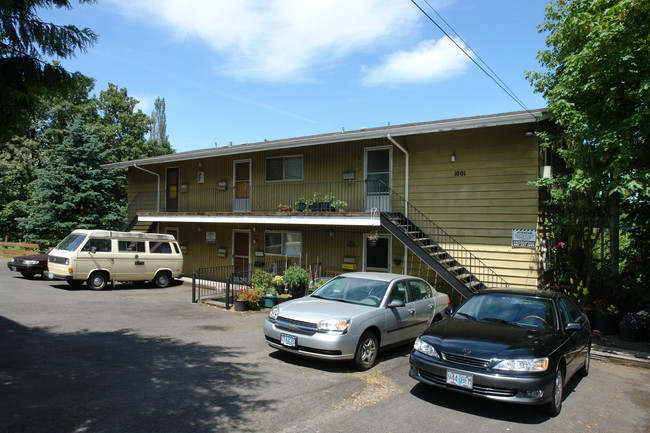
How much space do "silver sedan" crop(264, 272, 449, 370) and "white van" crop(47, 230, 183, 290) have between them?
9.99 m

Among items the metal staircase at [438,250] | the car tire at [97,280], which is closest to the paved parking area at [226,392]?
the metal staircase at [438,250]

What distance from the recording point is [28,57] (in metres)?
5.49

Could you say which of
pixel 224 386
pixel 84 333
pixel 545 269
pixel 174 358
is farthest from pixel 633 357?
pixel 84 333

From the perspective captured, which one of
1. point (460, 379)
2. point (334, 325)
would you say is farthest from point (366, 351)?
point (460, 379)

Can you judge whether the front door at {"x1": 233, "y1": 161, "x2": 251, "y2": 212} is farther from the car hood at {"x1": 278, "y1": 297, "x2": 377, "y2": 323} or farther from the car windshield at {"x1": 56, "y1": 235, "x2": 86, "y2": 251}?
the car hood at {"x1": 278, "y1": 297, "x2": 377, "y2": 323}

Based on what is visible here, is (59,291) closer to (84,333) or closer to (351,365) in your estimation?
(84,333)

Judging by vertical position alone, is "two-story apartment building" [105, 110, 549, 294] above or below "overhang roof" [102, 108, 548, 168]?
below

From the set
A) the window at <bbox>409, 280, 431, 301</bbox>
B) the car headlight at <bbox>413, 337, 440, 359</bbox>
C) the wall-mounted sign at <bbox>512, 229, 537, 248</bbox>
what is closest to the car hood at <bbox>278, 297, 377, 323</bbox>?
the car headlight at <bbox>413, 337, 440, 359</bbox>

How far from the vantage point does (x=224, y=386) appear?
5.84 metres

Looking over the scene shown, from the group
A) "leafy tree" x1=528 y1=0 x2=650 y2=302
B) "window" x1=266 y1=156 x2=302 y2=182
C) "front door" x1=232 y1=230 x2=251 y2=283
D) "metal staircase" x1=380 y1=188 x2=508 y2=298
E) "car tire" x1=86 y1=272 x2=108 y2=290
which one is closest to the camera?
"leafy tree" x1=528 y1=0 x2=650 y2=302

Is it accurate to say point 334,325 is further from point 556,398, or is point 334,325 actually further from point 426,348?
point 556,398

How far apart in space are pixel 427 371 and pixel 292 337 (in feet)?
7.27

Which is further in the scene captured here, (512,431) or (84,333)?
(84,333)

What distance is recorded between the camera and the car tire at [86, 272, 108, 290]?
1477cm
